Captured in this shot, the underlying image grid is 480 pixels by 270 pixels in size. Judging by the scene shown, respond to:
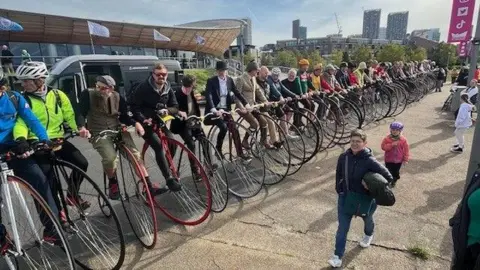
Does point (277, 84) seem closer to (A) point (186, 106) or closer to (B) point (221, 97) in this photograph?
(B) point (221, 97)

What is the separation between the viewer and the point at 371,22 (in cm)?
17950

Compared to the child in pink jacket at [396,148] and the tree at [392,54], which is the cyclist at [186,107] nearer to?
the child in pink jacket at [396,148]

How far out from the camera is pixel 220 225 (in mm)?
3850

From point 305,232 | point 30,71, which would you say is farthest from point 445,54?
point 30,71

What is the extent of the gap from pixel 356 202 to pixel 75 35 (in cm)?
3267

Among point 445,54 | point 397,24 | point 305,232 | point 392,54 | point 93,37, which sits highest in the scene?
point 397,24

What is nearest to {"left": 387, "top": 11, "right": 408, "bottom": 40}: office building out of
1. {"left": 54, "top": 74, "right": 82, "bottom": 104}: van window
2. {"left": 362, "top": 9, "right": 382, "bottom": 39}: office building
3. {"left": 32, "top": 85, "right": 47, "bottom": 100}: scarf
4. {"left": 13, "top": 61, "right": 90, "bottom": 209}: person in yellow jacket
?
{"left": 362, "top": 9, "right": 382, "bottom": 39}: office building

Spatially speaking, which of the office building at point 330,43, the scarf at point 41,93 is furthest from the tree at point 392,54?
the office building at point 330,43

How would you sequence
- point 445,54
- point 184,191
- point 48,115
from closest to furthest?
point 48,115 < point 184,191 < point 445,54

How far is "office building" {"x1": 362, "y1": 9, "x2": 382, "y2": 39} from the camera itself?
177800 mm

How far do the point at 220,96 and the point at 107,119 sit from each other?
1.91 m

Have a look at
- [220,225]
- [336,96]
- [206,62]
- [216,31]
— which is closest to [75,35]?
[206,62]

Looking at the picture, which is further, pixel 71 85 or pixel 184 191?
pixel 71 85

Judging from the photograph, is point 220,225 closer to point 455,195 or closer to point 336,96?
point 455,195
